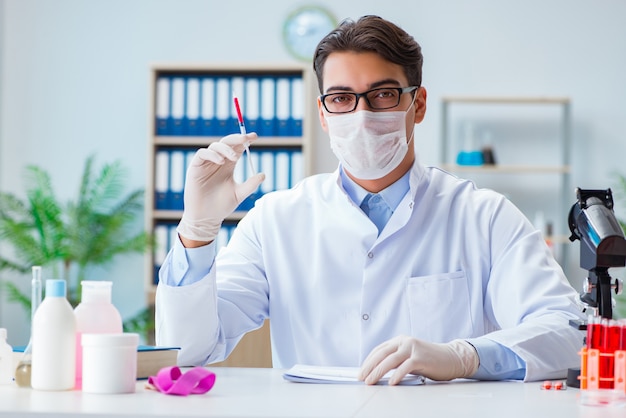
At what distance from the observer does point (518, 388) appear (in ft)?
4.60

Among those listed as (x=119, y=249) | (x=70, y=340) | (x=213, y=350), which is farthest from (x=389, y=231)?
(x=119, y=249)

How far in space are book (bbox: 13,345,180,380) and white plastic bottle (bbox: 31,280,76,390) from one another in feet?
0.34

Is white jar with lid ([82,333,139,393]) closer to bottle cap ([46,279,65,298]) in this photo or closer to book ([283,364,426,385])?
bottle cap ([46,279,65,298])

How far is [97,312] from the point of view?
4.44 ft

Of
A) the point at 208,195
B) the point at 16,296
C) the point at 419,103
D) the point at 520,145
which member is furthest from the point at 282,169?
the point at 208,195

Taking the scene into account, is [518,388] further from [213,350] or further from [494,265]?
[213,350]

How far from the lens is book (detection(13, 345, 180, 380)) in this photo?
1.39 m

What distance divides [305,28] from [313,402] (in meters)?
3.74

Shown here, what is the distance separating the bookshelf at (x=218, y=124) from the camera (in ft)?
14.3

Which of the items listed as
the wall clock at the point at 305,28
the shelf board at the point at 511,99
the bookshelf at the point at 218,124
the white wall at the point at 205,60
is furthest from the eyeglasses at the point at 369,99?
the wall clock at the point at 305,28

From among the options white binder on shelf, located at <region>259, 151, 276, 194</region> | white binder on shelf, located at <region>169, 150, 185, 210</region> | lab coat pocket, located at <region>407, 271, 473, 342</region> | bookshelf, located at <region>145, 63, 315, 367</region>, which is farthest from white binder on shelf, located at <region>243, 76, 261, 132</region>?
lab coat pocket, located at <region>407, 271, 473, 342</region>

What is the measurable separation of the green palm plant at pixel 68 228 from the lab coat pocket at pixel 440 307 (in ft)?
8.78

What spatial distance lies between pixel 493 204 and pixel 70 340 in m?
1.01

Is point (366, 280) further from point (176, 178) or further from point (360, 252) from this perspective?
point (176, 178)
